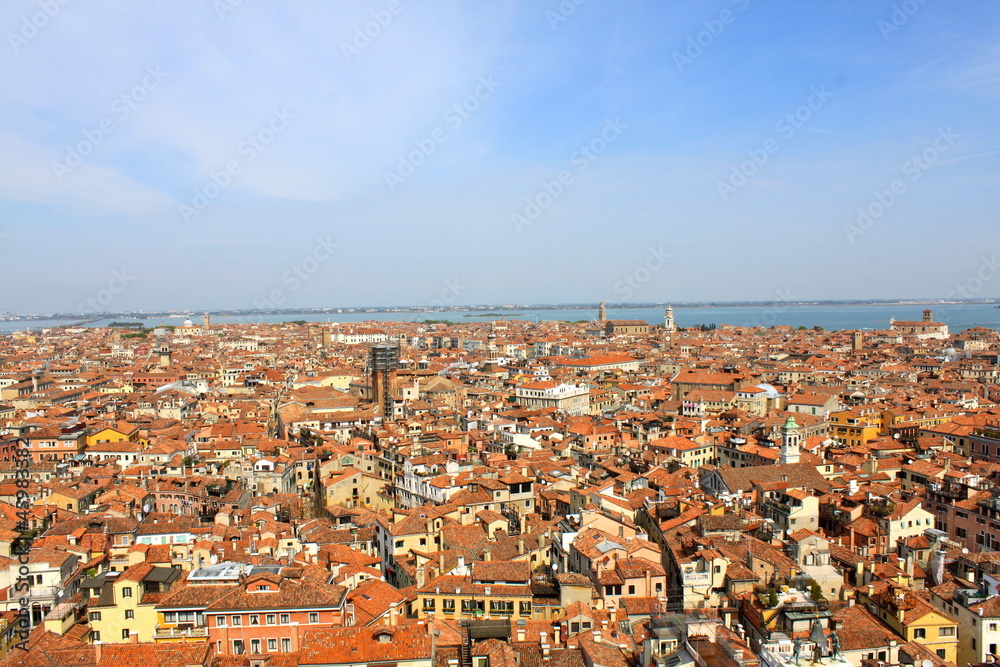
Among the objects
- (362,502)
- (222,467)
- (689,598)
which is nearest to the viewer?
(689,598)

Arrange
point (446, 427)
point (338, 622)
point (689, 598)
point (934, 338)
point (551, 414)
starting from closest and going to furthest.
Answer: point (338, 622) < point (689, 598) < point (446, 427) < point (551, 414) < point (934, 338)

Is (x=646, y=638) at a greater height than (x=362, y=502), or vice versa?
(x=646, y=638)

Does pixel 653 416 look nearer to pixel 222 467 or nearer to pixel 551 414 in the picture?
pixel 551 414

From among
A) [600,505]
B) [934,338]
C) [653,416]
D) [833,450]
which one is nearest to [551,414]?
[653,416]

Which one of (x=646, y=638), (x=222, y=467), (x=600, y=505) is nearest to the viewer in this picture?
(x=646, y=638)

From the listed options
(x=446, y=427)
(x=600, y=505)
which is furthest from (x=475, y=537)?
(x=446, y=427)

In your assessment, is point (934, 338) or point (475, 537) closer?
point (475, 537)

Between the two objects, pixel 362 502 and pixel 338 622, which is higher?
Result: pixel 338 622

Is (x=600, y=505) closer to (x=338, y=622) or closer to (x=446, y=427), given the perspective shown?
(x=338, y=622)

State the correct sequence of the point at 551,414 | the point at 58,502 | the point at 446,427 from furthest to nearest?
1. the point at 551,414
2. the point at 446,427
3. the point at 58,502
